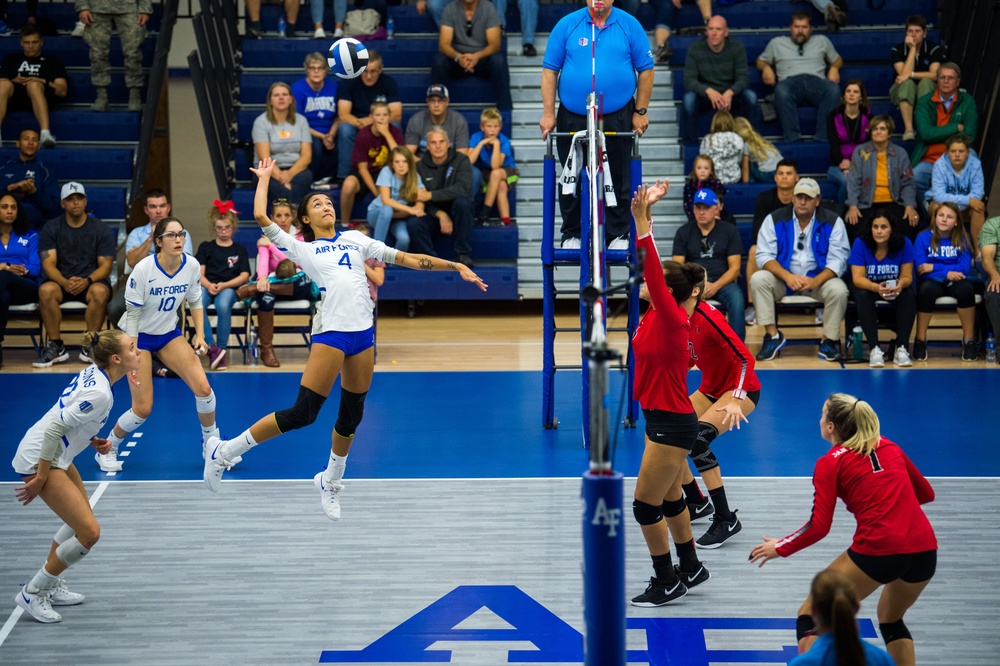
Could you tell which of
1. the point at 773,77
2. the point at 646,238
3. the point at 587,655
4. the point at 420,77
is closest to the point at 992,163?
the point at 773,77

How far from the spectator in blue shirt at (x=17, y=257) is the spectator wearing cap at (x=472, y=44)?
5319 mm

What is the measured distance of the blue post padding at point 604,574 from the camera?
3.88 metres

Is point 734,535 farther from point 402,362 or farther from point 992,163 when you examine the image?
point 992,163

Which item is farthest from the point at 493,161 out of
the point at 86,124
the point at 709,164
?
the point at 86,124

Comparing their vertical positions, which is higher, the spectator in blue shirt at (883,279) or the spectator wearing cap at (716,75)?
the spectator wearing cap at (716,75)

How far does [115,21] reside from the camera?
47.2 ft

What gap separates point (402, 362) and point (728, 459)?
4.35 metres

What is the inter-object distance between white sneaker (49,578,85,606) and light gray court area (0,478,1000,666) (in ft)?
0.14

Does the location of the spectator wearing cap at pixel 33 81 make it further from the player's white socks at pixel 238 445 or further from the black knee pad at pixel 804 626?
the black knee pad at pixel 804 626

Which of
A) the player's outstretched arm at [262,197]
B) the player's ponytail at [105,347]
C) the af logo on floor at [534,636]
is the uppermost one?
the player's outstretched arm at [262,197]

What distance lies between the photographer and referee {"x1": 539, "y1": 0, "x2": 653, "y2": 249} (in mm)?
8828

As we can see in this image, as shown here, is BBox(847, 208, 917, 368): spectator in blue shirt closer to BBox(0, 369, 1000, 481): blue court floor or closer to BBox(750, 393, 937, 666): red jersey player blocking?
BBox(0, 369, 1000, 481): blue court floor

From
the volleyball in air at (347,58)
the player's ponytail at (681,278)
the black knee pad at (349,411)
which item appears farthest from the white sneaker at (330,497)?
the volleyball in air at (347,58)

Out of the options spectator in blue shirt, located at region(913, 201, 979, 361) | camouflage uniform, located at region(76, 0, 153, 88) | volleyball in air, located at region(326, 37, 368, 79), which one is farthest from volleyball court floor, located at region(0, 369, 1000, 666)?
camouflage uniform, located at region(76, 0, 153, 88)
